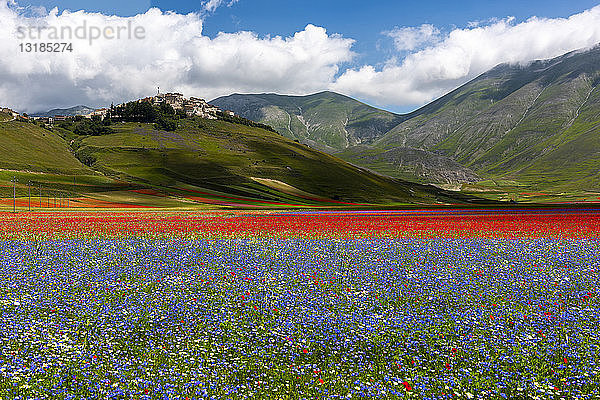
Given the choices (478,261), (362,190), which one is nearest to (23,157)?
(362,190)

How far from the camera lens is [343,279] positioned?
69.2 feet

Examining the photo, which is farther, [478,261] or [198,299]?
[478,261]

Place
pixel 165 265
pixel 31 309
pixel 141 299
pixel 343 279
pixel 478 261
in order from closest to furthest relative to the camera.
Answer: pixel 31 309, pixel 141 299, pixel 343 279, pixel 165 265, pixel 478 261

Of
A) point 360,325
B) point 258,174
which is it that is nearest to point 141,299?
point 360,325

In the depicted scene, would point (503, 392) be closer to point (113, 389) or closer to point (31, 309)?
point (113, 389)

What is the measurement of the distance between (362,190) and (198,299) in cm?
17959

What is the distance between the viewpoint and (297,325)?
538 inches

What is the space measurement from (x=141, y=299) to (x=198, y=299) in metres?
2.28

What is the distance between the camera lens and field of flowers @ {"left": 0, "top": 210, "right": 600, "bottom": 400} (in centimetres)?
966

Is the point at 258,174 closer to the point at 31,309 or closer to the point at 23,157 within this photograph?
the point at 23,157

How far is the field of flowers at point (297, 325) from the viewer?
966cm

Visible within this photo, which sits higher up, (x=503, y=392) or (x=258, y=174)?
(x=258, y=174)

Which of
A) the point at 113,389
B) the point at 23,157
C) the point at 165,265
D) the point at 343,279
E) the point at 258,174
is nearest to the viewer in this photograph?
the point at 113,389

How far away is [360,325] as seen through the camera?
1374cm
